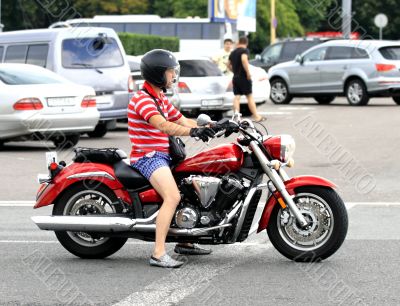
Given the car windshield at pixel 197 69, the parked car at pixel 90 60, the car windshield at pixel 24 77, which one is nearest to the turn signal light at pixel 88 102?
the car windshield at pixel 24 77

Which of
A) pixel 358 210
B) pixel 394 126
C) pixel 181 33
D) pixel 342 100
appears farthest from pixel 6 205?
pixel 181 33

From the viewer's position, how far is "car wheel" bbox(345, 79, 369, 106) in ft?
105

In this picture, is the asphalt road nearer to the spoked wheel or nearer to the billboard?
the spoked wheel

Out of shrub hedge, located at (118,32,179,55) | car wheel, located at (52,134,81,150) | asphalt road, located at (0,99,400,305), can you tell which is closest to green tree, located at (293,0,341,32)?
shrub hedge, located at (118,32,179,55)

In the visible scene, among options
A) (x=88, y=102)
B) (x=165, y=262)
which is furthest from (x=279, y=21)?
(x=165, y=262)

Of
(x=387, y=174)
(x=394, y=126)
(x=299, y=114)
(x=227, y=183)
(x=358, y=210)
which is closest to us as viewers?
(x=227, y=183)

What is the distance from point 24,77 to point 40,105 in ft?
2.60

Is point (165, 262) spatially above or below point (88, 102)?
above

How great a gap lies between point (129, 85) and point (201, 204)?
43.9 feet

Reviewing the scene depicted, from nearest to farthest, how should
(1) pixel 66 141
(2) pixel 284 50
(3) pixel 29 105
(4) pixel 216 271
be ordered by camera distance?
(4) pixel 216 271, (3) pixel 29 105, (1) pixel 66 141, (2) pixel 284 50

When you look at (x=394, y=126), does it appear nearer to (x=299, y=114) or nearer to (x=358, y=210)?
(x=299, y=114)

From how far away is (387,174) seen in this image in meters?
15.8

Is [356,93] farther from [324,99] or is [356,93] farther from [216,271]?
[216,271]

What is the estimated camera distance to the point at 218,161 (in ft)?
28.5
